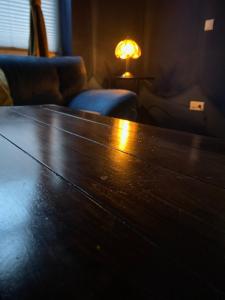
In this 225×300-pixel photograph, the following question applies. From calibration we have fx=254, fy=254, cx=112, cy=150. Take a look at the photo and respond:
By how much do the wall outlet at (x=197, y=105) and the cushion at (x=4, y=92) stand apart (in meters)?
1.74

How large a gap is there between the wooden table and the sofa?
48.1 inches

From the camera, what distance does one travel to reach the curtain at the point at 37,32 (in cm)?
245

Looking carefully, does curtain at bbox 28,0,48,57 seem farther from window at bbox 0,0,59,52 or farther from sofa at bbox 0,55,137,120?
sofa at bbox 0,55,137,120

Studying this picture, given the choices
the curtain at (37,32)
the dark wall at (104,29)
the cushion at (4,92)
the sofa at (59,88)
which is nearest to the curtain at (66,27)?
the dark wall at (104,29)

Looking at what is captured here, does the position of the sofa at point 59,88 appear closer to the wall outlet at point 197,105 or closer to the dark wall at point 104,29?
the dark wall at point 104,29

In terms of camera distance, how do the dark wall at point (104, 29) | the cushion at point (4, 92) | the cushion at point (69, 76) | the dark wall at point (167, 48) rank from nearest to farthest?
the cushion at point (4, 92) < the cushion at point (69, 76) < the dark wall at point (167, 48) < the dark wall at point (104, 29)

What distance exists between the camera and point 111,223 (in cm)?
31

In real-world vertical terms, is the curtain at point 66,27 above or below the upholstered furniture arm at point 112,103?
above

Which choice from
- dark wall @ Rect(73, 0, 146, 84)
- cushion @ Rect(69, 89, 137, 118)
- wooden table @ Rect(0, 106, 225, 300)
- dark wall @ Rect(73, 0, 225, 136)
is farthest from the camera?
dark wall @ Rect(73, 0, 146, 84)

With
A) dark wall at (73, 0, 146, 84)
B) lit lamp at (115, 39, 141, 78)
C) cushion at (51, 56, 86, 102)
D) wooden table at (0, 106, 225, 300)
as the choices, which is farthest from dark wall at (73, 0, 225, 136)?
wooden table at (0, 106, 225, 300)

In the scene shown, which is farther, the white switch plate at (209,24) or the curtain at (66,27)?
the curtain at (66,27)

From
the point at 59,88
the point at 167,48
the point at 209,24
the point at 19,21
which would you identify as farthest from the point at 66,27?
the point at 209,24

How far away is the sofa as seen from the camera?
1.81 meters

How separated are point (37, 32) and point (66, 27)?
1.17ft
